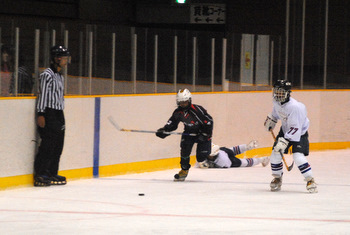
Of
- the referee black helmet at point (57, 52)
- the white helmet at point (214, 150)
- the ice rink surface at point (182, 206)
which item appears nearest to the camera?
the ice rink surface at point (182, 206)

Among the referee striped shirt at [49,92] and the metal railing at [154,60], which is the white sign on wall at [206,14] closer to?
the metal railing at [154,60]

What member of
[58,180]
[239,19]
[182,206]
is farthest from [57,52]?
[239,19]

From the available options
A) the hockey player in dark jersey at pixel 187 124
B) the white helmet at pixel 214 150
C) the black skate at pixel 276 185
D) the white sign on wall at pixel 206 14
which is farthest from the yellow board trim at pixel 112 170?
the white sign on wall at pixel 206 14

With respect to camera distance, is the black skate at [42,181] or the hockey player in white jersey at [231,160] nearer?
the black skate at [42,181]

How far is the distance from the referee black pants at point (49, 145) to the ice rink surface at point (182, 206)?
0.26m

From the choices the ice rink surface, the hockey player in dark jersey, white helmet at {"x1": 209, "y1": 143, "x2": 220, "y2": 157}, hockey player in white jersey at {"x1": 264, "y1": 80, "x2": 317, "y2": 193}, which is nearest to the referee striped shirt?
the ice rink surface

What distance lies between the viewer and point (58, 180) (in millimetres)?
8883

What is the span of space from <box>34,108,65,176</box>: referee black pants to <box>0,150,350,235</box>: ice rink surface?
255 mm

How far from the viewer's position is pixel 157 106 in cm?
1061

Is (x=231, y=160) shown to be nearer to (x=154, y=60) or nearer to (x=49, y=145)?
(x=154, y=60)

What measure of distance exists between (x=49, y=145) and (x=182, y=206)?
197 centimetres

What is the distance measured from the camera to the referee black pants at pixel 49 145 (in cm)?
878

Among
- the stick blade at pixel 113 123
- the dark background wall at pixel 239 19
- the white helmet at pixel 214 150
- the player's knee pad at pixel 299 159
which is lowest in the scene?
the white helmet at pixel 214 150

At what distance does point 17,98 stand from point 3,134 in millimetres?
428
